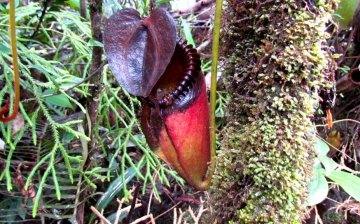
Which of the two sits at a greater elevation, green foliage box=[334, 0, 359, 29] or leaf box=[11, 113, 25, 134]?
green foliage box=[334, 0, 359, 29]

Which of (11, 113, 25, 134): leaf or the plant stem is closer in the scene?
the plant stem

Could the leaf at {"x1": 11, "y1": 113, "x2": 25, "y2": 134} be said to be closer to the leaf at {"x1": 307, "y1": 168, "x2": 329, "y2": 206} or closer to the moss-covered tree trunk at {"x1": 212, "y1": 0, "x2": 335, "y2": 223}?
the moss-covered tree trunk at {"x1": 212, "y1": 0, "x2": 335, "y2": 223}

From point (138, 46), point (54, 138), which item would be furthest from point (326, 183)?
point (54, 138)

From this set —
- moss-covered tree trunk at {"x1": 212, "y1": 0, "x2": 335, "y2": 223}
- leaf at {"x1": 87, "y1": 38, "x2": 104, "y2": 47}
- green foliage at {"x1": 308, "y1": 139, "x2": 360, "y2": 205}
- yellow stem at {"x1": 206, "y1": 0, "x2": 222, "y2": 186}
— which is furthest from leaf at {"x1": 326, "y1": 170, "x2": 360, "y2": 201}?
leaf at {"x1": 87, "y1": 38, "x2": 104, "y2": 47}

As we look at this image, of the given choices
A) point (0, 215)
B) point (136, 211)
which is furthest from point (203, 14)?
point (0, 215)

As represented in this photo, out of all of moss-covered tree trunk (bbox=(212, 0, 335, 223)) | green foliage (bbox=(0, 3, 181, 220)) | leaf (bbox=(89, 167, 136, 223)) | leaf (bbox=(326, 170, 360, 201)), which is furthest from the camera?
leaf (bbox=(89, 167, 136, 223))

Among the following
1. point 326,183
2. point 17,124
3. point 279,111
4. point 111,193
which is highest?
point 279,111

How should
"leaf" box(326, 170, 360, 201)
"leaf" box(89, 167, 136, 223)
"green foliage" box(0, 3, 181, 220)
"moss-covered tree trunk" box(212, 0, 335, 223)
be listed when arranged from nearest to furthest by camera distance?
"moss-covered tree trunk" box(212, 0, 335, 223) → "leaf" box(326, 170, 360, 201) → "green foliage" box(0, 3, 181, 220) → "leaf" box(89, 167, 136, 223)

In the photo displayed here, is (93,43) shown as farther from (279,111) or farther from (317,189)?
(317,189)
